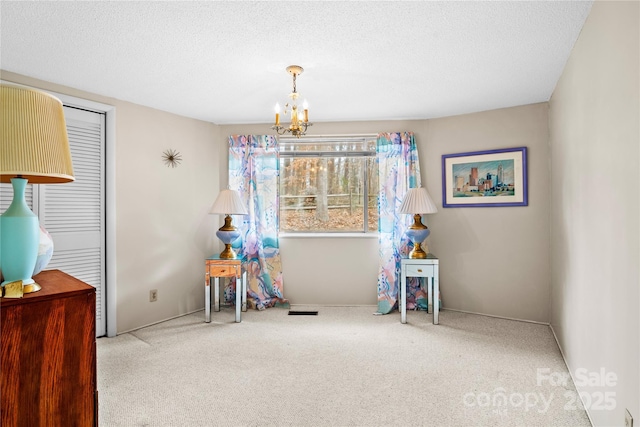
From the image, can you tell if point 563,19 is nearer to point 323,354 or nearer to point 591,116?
point 591,116

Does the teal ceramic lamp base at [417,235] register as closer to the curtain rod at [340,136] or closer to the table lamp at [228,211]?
the curtain rod at [340,136]

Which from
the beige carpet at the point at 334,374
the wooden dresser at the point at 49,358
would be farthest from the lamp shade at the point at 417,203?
the wooden dresser at the point at 49,358

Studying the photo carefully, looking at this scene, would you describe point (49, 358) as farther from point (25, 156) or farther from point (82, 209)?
point (82, 209)

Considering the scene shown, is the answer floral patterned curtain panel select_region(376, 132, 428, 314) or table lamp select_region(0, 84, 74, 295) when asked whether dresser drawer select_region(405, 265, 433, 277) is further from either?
table lamp select_region(0, 84, 74, 295)

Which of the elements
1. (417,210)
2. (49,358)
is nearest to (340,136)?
(417,210)

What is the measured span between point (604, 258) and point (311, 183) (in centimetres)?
319

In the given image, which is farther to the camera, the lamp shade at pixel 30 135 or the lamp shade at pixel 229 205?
the lamp shade at pixel 229 205

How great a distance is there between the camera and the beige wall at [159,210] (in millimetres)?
3574

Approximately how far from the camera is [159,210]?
3.90 m

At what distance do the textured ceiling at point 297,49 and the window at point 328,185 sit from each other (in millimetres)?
892

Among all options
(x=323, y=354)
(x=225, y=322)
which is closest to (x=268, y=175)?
(x=225, y=322)

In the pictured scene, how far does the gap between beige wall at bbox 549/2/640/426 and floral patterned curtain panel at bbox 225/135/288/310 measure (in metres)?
2.85

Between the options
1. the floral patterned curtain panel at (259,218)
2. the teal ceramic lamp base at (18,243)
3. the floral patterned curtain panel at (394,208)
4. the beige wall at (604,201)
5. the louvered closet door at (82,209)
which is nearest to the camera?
the teal ceramic lamp base at (18,243)

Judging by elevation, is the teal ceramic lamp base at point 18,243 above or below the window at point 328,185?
below
